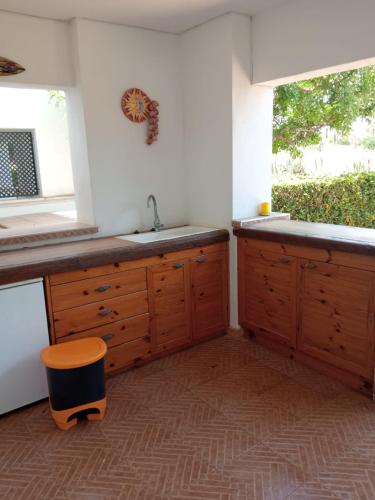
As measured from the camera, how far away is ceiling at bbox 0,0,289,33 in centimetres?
262

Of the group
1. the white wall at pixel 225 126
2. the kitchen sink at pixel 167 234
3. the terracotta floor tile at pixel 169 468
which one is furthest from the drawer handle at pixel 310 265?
the terracotta floor tile at pixel 169 468

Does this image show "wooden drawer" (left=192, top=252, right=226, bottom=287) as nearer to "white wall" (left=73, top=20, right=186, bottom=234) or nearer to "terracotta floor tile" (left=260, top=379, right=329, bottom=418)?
"white wall" (left=73, top=20, right=186, bottom=234)

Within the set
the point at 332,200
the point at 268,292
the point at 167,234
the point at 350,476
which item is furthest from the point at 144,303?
the point at 332,200

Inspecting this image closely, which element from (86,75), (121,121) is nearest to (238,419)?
(121,121)

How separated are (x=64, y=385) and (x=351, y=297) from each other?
5.95 ft

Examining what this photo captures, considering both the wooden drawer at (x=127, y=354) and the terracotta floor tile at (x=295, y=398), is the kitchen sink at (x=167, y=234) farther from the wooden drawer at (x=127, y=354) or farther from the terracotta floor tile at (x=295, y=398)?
the terracotta floor tile at (x=295, y=398)

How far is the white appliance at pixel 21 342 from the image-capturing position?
2.34m

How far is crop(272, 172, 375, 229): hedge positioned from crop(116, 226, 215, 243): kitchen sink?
79.7 inches

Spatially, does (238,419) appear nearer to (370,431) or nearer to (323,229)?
(370,431)

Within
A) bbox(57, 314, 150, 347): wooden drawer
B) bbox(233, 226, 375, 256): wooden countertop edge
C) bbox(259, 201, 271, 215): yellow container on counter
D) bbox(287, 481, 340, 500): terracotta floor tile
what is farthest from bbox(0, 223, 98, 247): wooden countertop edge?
bbox(287, 481, 340, 500): terracotta floor tile

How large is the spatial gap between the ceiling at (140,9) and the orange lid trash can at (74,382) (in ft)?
7.31

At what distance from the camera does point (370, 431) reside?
86.8 inches

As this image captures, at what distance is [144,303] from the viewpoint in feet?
9.57

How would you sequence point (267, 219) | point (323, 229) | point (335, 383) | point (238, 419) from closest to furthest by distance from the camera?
point (238, 419), point (335, 383), point (323, 229), point (267, 219)
